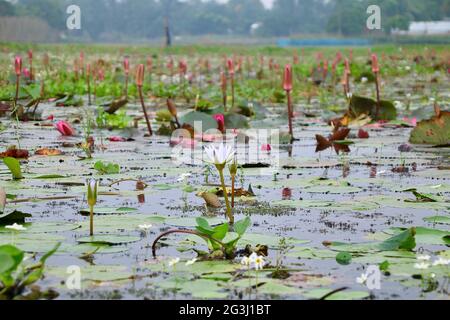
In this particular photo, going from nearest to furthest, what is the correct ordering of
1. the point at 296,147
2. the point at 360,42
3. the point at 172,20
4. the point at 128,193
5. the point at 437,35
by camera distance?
1. the point at 128,193
2. the point at 296,147
3. the point at 437,35
4. the point at 360,42
5. the point at 172,20

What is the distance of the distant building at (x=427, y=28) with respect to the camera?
43500 mm

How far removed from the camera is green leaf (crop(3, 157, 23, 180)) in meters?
4.22

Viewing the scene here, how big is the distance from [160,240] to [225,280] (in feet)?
1.83

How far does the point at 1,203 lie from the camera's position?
11.4 ft

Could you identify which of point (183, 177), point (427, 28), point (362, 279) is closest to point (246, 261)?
point (362, 279)

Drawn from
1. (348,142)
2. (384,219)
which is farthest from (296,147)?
(384,219)

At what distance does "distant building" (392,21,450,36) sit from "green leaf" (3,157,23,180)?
4033cm

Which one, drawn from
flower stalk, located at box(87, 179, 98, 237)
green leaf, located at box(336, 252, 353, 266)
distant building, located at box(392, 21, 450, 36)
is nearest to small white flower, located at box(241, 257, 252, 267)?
green leaf, located at box(336, 252, 353, 266)

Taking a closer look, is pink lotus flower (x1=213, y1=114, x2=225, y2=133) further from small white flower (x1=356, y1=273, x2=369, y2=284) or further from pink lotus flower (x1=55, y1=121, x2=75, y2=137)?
small white flower (x1=356, y1=273, x2=369, y2=284)

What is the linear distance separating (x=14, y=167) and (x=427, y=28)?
135 ft

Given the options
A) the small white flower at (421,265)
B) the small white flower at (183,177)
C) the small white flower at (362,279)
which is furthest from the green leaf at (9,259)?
the small white flower at (183,177)

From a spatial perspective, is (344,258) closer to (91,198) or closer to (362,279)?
(362,279)

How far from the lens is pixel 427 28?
1719 inches

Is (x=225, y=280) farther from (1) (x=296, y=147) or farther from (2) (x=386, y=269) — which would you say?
(1) (x=296, y=147)
